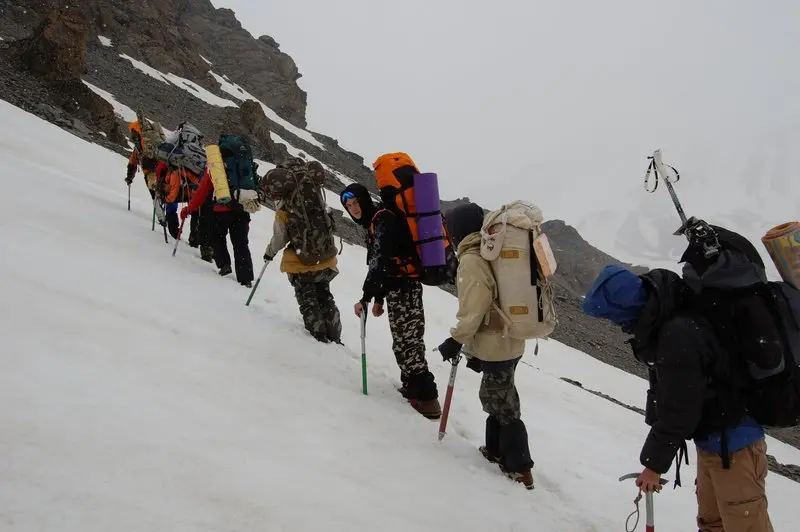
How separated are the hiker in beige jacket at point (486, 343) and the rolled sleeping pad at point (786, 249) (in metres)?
1.92

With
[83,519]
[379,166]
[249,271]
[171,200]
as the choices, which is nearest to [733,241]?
[379,166]

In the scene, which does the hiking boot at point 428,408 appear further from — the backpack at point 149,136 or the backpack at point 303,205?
the backpack at point 149,136

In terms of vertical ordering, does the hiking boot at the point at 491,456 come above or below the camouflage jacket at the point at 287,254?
below

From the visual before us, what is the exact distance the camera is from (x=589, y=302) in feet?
10.1

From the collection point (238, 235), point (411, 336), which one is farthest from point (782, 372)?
point (238, 235)

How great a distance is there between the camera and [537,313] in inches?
164

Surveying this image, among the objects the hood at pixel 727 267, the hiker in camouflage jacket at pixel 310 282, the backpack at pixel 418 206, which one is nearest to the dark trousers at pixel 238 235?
the hiker in camouflage jacket at pixel 310 282

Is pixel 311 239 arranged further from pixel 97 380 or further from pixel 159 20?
pixel 159 20

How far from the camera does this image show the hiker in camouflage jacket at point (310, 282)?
20.6 ft

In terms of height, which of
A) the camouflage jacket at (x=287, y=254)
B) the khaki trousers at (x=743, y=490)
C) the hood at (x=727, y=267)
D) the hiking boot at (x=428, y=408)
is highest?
the hood at (x=727, y=267)

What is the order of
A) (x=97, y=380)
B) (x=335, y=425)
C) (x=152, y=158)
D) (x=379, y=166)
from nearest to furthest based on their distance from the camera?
1. (x=97, y=380)
2. (x=335, y=425)
3. (x=379, y=166)
4. (x=152, y=158)

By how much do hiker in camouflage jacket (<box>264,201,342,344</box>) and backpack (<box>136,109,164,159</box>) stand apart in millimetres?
6006

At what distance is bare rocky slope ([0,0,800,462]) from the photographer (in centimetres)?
2375

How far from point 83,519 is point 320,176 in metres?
4.54
